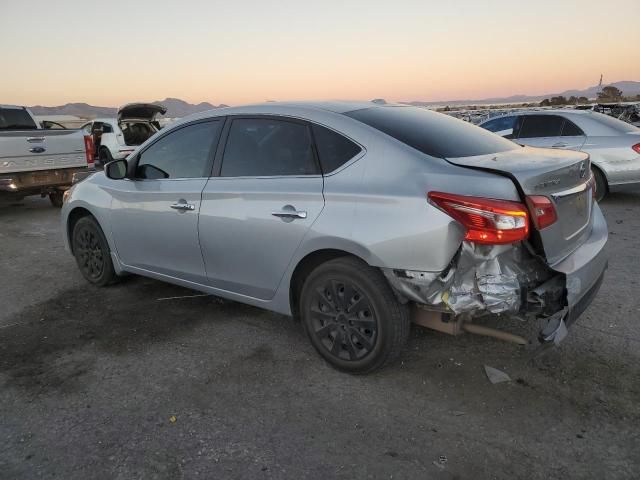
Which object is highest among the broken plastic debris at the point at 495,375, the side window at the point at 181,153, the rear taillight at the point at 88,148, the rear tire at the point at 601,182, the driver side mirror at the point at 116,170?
the side window at the point at 181,153

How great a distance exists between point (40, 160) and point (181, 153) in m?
5.87

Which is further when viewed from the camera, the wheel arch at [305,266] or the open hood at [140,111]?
the open hood at [140,111]

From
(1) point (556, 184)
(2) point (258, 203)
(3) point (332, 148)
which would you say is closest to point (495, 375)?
(1) point (556, 184)

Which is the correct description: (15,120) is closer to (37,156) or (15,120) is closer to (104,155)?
(37,156)

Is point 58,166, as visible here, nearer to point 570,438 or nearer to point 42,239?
point 42,239

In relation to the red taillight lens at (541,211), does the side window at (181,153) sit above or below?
above

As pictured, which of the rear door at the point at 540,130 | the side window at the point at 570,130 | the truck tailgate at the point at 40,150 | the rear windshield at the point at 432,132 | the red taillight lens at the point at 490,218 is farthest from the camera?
the rear door at the point at 540,130

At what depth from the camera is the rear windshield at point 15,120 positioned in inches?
400

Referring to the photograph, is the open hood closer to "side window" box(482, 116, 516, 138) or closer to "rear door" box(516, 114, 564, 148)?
"side window" box(482, 116, 516, 138)

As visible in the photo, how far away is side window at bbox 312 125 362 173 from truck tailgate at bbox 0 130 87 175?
6930 mm

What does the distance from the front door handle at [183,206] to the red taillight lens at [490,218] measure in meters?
2.01

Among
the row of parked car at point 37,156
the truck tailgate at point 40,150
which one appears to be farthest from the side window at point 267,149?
the truck tailgate at point 40,150

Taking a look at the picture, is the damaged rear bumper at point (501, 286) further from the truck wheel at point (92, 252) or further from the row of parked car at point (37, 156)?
the row of parked car at point (37, 156)

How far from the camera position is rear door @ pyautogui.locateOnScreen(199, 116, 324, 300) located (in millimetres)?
3273
